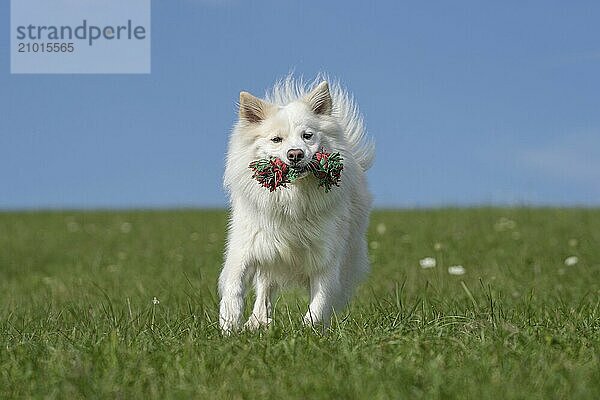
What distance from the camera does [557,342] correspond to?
4.95 m

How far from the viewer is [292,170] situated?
558cm

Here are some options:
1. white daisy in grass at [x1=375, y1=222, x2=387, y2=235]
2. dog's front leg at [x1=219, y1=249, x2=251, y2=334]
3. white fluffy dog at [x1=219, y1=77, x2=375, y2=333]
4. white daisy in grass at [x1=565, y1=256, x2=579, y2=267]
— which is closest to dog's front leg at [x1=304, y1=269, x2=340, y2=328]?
white fluffy dog at [x1=219, y1=77, x2=375, y2=333]

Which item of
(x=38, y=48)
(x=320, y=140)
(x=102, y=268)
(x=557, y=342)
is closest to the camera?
(x=557, y=342)

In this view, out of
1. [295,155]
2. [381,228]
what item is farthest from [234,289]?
[381,228]

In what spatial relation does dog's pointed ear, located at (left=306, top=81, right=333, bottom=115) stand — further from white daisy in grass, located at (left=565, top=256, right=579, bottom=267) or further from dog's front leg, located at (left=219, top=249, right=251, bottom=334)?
white daisy in grass, located at (left=565, top=256, right=579, bottom=267)

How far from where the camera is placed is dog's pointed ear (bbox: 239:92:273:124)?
5.91m

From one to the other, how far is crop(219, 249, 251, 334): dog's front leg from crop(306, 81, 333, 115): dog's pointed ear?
1.15 m

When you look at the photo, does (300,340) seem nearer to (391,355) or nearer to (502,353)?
(391,355)

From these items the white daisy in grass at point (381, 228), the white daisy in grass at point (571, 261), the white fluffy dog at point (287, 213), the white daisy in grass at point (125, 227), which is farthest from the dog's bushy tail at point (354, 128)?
the white daisy in grass at point (125, 227)

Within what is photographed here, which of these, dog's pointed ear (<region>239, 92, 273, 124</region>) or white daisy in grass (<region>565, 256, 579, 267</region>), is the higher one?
dog's pointed ear (<region>239, 92, 273, 124</region>)

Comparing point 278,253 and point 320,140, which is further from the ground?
point 320,140

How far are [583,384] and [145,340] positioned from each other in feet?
8.17

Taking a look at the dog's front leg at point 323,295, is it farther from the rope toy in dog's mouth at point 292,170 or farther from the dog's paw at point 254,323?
the rope toy in dog's mouth at point 292,170

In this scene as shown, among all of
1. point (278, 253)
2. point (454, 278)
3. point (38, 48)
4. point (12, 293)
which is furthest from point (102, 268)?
point (278, 253)
